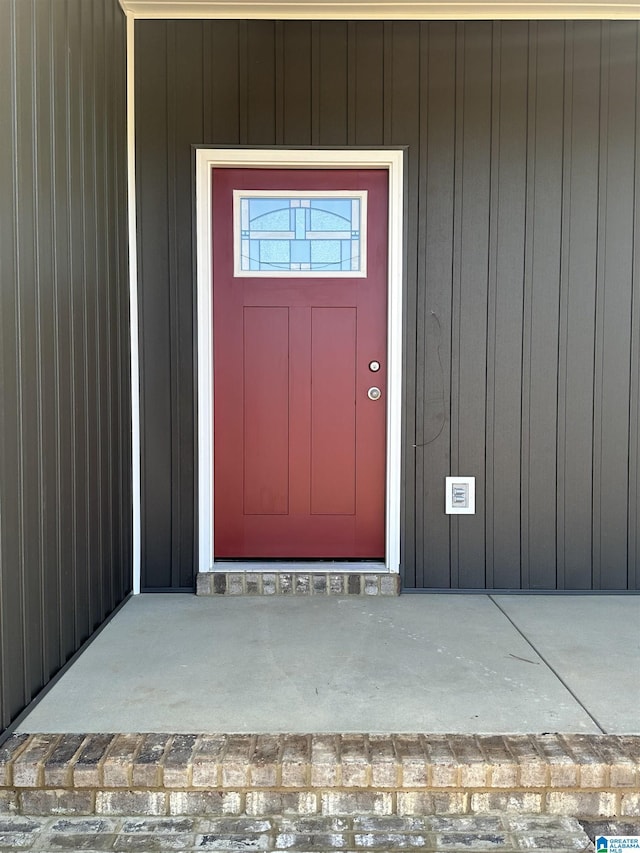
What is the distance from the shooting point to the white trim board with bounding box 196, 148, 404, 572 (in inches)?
110

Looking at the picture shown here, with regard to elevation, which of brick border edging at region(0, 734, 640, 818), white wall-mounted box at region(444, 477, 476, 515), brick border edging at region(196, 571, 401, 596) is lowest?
brick border edging at region(0, 734, 640, 818)

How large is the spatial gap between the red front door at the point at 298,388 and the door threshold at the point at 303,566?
4 cm

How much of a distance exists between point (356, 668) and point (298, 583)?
762 millimetres

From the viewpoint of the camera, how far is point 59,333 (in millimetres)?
2055

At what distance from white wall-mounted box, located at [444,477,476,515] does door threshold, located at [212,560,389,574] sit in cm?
44

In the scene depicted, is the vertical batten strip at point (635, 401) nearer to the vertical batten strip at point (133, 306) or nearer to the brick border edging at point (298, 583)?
the brick border edging at point (298, 583)

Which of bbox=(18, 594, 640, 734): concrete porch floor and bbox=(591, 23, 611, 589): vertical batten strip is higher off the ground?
bbox=(591, 23, 611, 589): vertical batten strip

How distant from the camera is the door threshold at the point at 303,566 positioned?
9.38 feet

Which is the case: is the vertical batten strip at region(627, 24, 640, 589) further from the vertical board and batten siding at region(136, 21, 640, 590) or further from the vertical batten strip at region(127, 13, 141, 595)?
the vertical batten strip at region(127, 13, 141, 595)

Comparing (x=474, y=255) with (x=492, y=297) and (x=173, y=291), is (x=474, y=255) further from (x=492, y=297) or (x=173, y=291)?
(x=173, y=291)

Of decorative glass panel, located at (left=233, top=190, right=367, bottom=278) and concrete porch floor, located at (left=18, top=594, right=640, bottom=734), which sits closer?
concrete porch floor, located at (left=18, top=594, right=640, bottom=734)

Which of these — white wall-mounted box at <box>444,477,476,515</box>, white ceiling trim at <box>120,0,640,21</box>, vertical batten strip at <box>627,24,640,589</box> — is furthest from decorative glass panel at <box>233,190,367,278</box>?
vertical batten strip at <box>627,24,640,589</box>

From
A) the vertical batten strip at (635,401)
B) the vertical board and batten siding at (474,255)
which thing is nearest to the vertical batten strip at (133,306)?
the vertical board and batten siding at (474,255)

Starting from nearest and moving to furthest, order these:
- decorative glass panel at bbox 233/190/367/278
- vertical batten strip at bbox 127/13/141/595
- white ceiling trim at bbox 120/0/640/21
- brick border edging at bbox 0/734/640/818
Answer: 1. brick border edging at bbox 0/734/640/818
2. white ceiling trim at bbox 120/0/640/21
3. vertical batten strip at bbox 127/13/141/595
4. decorative glass panel at bbox 233/190/367/278
